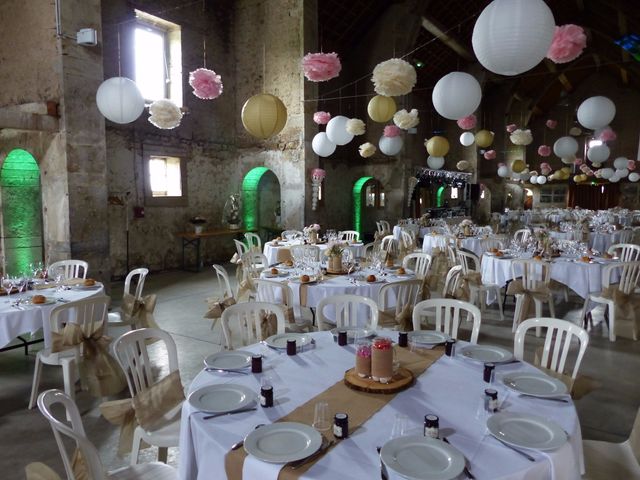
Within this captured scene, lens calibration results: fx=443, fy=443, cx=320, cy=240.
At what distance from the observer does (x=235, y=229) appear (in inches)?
436

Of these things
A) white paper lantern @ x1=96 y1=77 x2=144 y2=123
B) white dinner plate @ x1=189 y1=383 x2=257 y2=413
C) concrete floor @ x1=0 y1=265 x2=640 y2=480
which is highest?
white paper lantern @ x1=96 y1=77 x2=144 y2=123

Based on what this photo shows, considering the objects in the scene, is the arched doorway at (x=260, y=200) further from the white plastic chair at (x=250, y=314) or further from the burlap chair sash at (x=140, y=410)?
the burlap chair sash at (x=140, y=410)

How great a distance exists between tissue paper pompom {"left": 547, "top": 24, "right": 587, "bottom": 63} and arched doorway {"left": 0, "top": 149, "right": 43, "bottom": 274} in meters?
7.87

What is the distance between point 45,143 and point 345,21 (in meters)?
9.47

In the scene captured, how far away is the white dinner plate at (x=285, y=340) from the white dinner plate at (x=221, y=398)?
58cm

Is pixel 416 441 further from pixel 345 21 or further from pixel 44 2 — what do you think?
pixel 345 21

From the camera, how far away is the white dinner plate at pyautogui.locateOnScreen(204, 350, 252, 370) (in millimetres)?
2348

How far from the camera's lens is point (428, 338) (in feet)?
9.04

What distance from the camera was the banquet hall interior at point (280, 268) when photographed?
1846 mm

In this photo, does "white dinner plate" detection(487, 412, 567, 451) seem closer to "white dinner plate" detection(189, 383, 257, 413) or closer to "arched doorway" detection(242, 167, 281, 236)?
"white dinner plate" detection(189, 383, 257, 413)

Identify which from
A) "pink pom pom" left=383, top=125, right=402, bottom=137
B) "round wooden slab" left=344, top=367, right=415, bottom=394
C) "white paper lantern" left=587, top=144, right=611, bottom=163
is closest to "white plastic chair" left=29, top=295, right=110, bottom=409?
"round wooden slab" left=344, top=367, right=415, bottom=394

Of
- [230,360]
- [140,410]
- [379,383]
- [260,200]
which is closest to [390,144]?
[260,200]

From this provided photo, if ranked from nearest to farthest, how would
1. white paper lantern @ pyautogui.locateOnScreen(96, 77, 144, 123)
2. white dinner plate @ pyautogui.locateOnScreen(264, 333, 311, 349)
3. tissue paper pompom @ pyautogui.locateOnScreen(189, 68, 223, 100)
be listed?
white dinner plate @ pyautogui.locateOnScreen(264, 333, 311, 349), white paper lantern @ pyautogui.locateOnScreen(96, 77, 144, 123), tissue paper pompom @ pyautogui.locateOnScreen(189, 68, 223, 100)

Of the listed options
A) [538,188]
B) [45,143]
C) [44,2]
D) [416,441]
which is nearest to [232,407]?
[416,441]
